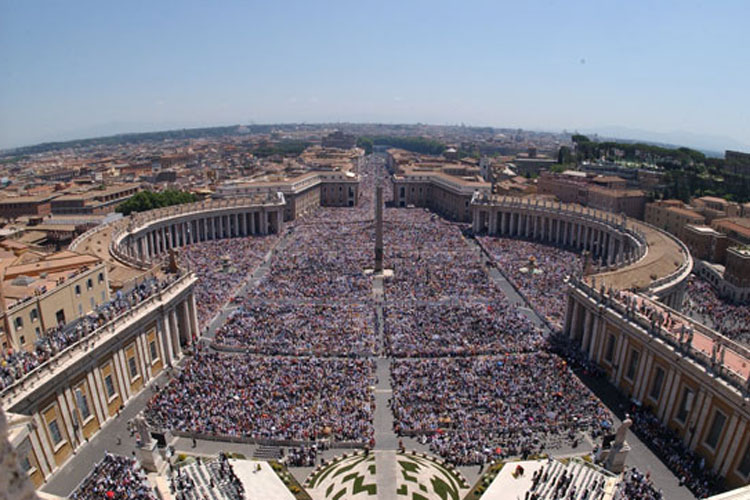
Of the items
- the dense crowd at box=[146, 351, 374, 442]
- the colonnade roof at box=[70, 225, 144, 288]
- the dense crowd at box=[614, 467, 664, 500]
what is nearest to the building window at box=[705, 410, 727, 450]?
the dense crowd at box=[614, 467, 664, 500]

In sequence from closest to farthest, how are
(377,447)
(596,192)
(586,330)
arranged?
(377,447) → (586,330) → (596,192)

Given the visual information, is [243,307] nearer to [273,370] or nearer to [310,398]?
[273,370]

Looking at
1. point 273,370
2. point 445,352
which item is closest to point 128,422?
point 273,370

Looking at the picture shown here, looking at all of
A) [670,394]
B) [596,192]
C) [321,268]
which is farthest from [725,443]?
[596,192]

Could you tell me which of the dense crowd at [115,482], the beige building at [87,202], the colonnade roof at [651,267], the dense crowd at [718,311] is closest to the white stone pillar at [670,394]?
the colonnade roof at [651,267]

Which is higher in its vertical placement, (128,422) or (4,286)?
(4,286)

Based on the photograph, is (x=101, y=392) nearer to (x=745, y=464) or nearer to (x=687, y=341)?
(x=687, y=341)
